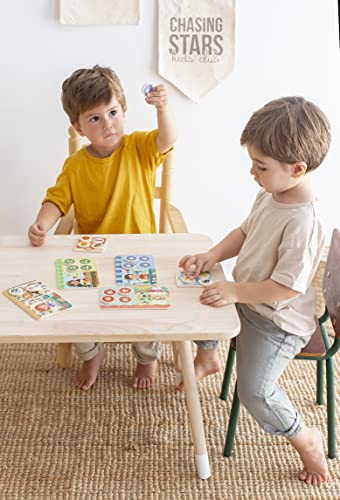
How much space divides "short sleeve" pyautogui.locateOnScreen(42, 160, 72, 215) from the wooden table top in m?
0.27

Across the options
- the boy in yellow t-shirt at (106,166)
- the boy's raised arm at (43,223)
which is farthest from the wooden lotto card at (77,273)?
the boy in yellow t-shirt at (106,166)

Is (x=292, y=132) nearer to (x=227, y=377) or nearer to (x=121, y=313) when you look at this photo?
(x=121, y=313)

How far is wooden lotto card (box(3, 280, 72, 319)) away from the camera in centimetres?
141

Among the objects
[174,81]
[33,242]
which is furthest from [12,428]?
[174,81]

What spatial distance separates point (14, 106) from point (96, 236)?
0.73m

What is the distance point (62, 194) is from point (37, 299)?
22.0 inches

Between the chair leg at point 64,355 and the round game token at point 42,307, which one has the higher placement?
the round game token at point 42,307

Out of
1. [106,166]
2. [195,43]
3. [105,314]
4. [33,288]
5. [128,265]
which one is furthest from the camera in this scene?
[195,43]

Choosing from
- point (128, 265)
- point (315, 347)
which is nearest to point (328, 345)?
point (315, 347)

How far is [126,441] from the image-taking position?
1.90 m

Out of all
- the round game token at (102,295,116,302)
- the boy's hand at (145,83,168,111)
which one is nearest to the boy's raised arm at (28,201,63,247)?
the round game token at (102,295,116,302)

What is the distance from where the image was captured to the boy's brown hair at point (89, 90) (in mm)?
1805

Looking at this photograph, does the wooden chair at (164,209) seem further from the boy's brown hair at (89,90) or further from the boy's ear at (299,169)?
the boy's ear at (299,169)

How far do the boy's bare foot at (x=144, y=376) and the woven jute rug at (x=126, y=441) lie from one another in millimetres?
27
